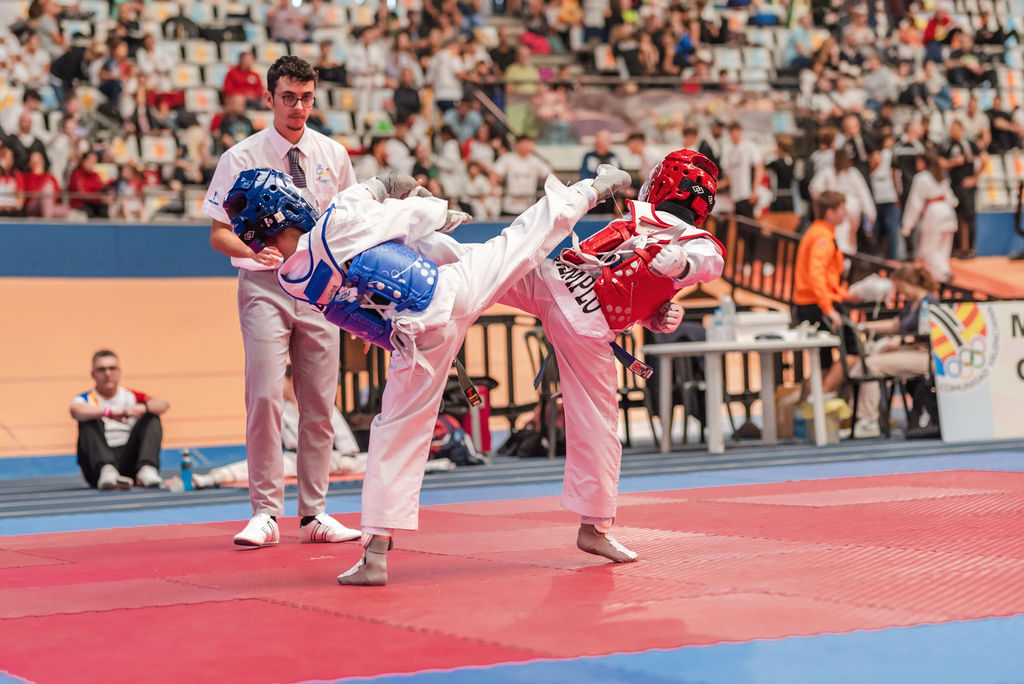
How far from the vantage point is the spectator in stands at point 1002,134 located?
63.6 ft

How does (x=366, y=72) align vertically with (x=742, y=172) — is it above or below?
above

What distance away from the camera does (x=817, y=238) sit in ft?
36.1

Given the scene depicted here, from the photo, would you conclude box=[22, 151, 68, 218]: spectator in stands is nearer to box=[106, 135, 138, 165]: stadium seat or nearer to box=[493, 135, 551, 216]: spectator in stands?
box=[106, 135, 138, 165]: stadium seat

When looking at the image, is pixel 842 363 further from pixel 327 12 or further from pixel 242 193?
pixel 327 12

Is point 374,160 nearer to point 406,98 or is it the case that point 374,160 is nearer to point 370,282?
point 406,98

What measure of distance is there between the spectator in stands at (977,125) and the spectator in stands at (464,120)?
7670 mm

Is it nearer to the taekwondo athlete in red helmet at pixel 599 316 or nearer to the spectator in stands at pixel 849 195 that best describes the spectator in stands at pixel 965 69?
the spectator in stands at pixel 849 195

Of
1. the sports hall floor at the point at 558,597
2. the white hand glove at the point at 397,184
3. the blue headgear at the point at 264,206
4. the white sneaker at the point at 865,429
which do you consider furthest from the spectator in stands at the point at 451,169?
the white hand glove at the point at 397,184

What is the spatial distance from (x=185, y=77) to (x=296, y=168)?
12.9 metres

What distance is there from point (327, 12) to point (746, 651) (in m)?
17.2

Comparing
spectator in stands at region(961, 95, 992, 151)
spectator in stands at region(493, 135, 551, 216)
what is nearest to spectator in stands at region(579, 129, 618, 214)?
spectator in stands at region(493, 135, 551, 216)

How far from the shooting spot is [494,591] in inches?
150

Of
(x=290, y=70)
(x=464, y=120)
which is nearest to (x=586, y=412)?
(x=290, y=70)

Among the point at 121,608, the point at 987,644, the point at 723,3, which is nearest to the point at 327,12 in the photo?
the point at 723,3
